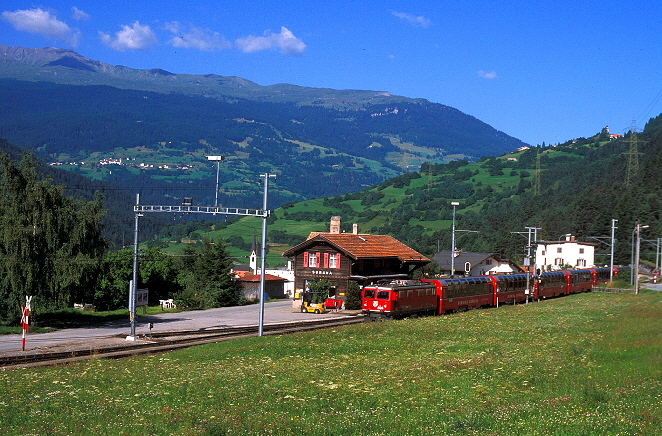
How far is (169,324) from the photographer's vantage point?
166 ft

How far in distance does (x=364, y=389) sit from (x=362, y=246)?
49.3 meters

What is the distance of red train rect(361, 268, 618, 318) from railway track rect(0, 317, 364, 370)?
312 centimetres

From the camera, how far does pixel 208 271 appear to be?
236 feet

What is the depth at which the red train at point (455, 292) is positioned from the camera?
160 feet

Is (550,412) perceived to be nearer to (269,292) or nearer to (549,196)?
(269,292)

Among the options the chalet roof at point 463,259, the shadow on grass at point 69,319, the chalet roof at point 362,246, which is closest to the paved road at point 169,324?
the shadow on grass at point 69,319

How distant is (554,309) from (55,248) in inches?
1411

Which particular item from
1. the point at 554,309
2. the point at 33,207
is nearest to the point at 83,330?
the point at 33,207

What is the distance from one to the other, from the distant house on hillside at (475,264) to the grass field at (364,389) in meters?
73.9

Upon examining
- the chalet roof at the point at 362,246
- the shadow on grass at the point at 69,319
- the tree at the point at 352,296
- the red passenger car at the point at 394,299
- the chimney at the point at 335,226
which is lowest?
the shadow on grass at the point at 69,319

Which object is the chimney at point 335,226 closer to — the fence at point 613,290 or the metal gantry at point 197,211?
the fence at point 613,290

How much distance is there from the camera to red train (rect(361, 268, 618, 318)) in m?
48.7

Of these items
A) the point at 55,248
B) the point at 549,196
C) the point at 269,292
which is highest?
the point at 549,196

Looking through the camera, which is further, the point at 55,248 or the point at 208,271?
the point at 208,271
